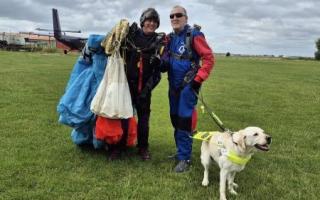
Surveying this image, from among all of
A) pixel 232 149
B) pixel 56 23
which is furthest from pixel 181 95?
pixel 56 23

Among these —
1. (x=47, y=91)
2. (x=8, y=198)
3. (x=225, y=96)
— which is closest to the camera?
(x=8, y=198)

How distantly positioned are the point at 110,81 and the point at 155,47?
0.84 metres

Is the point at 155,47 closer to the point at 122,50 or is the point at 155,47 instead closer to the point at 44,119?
the point at 122,50

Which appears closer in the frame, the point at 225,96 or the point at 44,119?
the point at 44,119

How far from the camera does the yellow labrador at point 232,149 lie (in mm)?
5215

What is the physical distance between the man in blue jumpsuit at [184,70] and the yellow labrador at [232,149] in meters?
0.68

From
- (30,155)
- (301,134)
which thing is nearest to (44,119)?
(30,155)

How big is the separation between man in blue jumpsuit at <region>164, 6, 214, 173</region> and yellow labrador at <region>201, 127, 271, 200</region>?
2.23 feet

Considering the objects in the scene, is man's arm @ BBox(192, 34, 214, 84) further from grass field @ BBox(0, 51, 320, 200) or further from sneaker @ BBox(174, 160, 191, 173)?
grass field @ BBox(0, 51, 320, 200)

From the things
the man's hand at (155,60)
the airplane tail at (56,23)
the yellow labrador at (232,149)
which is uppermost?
the airplane tail at (56,23)

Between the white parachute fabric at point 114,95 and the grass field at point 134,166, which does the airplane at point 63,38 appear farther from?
the white parachute fabric at point 114,95

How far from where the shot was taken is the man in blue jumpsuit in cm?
638

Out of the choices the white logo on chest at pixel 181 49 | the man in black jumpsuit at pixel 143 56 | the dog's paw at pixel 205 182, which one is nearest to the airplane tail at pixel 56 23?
the man in black jumpsuit at pixel 143 56

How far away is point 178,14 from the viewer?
650cm
